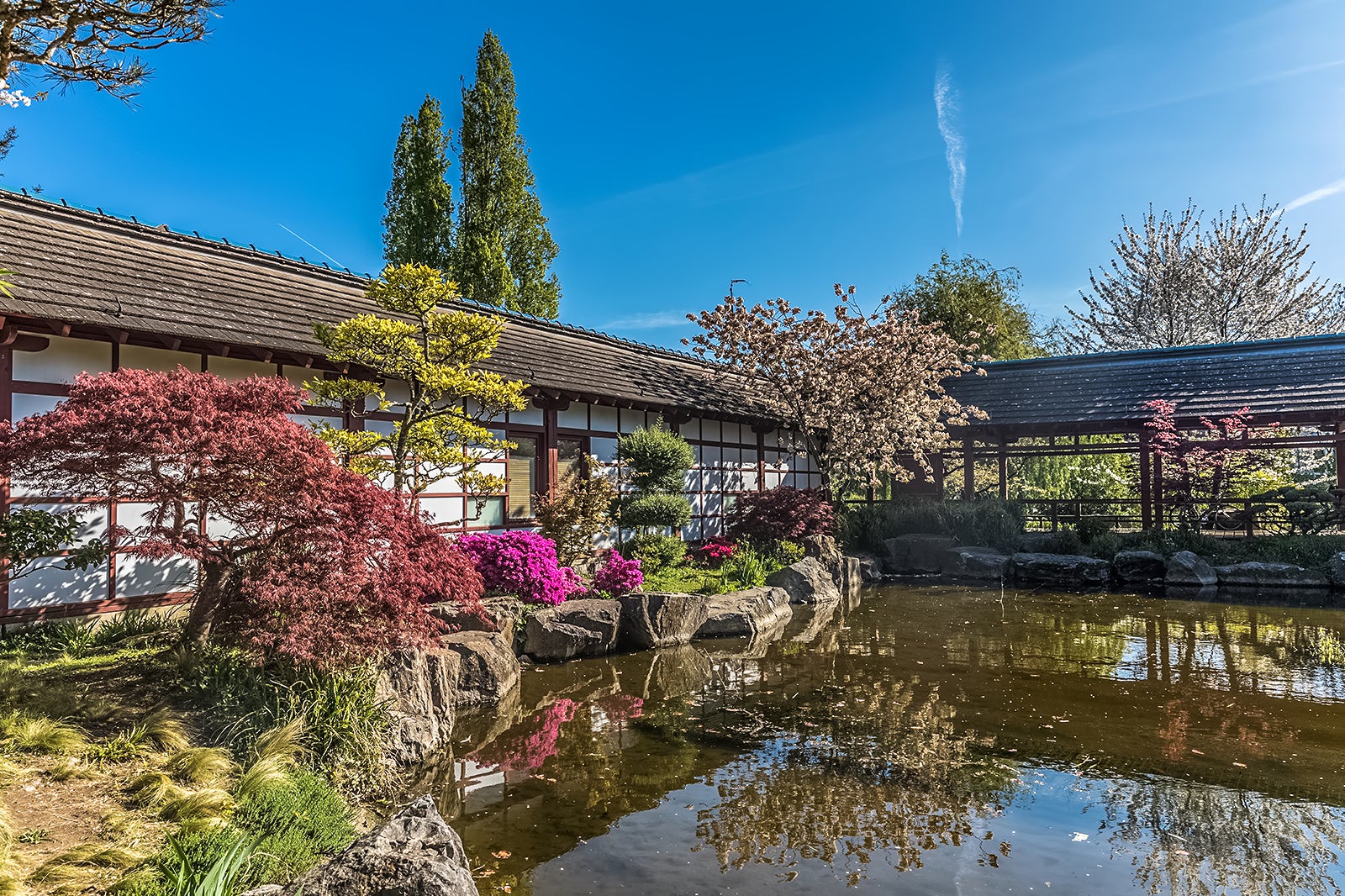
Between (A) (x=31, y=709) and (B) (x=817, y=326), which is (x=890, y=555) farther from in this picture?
(A) (x=31, y=709)

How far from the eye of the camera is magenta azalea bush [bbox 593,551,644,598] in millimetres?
10664

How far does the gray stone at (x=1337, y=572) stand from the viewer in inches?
527

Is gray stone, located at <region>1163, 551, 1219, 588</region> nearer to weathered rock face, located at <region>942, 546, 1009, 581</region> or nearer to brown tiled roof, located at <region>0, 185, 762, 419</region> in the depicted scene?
weathered rock face, located at <region>942, 546, 1009, 581</region>

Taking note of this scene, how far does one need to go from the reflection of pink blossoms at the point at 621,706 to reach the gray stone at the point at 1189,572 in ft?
37.9

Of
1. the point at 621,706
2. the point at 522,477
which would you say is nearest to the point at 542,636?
the point at 621,706


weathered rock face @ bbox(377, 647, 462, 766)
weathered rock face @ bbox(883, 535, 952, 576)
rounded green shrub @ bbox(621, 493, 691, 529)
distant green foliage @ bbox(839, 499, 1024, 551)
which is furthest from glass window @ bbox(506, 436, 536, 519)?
weathered rock face @ bbox(883, 535, 952, 576)

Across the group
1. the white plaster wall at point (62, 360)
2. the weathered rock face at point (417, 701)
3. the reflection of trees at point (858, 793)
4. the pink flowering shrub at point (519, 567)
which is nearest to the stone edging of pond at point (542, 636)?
the weathered rock face at point (417, 701)

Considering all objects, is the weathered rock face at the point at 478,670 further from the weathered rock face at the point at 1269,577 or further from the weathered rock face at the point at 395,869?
the weathered rock face at the point at 1269,577

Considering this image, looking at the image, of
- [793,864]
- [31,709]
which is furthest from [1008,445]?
[31,709]

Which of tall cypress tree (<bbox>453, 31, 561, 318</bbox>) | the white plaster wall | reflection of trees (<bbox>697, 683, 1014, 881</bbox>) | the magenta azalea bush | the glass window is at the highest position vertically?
tall cypress tree (<bbox>453, 31, 561, 318</bbox>)

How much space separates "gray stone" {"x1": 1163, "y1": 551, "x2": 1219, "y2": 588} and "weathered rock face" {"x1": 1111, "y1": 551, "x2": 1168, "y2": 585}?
19 centimetres

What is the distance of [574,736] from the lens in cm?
632

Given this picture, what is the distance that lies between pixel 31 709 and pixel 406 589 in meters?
2.44

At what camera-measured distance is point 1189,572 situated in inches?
556
